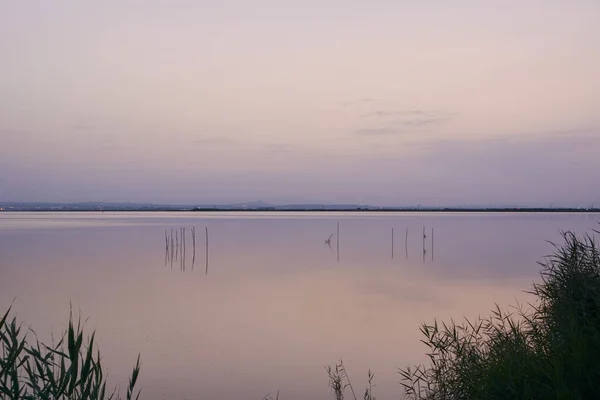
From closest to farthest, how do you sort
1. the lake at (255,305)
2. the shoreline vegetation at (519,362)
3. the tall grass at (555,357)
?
the shoreline vegetation at (519,362) < the tall grass at (555,357) < the lake at (255,305)

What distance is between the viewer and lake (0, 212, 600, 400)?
44.4ft

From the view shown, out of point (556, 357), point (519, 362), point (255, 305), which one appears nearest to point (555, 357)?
point (556, 357)

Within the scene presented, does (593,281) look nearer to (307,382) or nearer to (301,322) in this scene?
(307,382)

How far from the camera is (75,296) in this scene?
2416 cm

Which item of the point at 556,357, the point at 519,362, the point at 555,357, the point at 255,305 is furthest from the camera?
the point at 255,305

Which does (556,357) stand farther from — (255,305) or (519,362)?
(255,305)

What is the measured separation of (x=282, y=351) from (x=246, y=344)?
1235mm

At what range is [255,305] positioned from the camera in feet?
74.4

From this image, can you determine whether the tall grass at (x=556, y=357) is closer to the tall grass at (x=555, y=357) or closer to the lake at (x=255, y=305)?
the tall grass at (x=555, y=357)

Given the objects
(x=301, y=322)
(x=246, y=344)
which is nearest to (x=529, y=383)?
(x=246, y=344)

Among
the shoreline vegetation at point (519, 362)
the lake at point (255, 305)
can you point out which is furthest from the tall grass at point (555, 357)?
the lake at point (255, 305)

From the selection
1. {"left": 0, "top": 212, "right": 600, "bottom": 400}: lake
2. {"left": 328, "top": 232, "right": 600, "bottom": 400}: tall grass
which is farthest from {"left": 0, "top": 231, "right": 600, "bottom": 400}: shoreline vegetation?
{"left": 0, "top": 212, "right": 600, "bottom": 400}: lake

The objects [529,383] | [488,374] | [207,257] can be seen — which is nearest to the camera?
[529,383]

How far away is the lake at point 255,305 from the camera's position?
13531 millimetres
